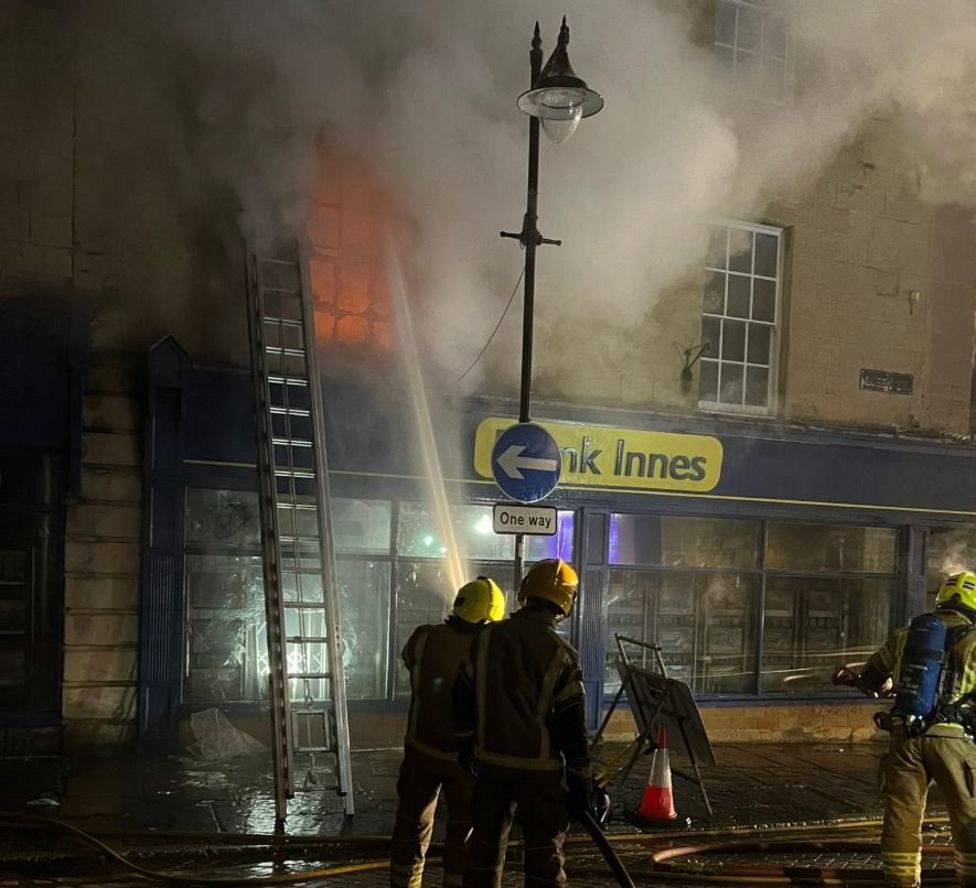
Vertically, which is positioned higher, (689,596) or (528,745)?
(528,745)

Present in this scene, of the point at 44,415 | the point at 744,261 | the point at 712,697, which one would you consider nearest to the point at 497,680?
the point at 44,415

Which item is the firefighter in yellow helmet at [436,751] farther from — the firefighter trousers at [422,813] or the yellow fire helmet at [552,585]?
the yellow fire helmet at [552,585]

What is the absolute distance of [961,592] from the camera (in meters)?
5.04

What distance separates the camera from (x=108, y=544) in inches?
286

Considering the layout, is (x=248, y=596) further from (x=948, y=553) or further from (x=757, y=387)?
(x=948, y=553)

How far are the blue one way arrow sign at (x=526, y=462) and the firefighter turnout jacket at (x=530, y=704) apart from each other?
8.27ft

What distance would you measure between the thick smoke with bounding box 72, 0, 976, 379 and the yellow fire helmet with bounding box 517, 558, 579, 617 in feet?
13.9

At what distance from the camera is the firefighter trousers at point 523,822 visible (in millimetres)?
3859

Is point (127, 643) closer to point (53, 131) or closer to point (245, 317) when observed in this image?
point (245, 317)

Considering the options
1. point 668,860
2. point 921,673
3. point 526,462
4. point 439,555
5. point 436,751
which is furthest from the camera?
point 439,555

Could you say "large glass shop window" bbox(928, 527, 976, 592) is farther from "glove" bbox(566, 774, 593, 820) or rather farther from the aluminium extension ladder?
"glove" bbox(566, 774, 593, 820)

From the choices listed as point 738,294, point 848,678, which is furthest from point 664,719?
point 738,294

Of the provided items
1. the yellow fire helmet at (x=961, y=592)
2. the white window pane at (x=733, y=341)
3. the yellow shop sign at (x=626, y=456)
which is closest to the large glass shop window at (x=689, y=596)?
the yellow shop sign at (x=626, y=456)

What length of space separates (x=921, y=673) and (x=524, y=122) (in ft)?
17.4
